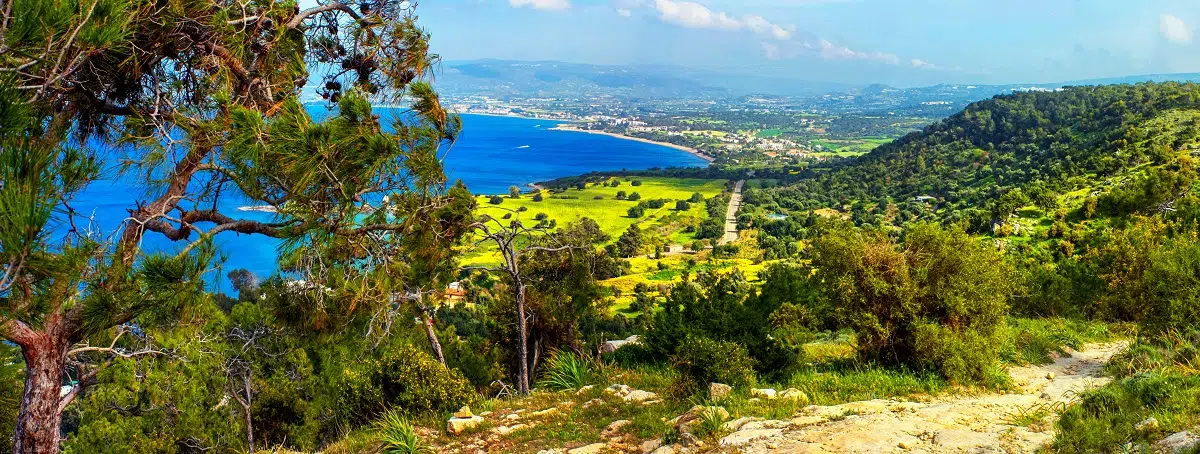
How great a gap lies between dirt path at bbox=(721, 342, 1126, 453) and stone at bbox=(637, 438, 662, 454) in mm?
557

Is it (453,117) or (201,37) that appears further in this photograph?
(453,117)

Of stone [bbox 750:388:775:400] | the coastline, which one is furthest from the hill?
the coastline

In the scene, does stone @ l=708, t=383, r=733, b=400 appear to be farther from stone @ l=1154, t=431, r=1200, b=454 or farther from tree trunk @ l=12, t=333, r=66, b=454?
tree trunk @ l=12, t=333, r=66, b=454

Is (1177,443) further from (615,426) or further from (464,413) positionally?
(464,413)

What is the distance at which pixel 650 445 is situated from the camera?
4.82 metres

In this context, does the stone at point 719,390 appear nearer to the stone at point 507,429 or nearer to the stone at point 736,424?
the stone at point 736,424

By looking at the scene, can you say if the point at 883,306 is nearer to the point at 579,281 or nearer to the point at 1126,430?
the point at 1126,430

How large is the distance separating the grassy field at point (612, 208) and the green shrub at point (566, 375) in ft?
135

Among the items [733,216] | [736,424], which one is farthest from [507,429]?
[733,216]

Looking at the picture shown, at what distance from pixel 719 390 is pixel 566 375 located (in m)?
2.15

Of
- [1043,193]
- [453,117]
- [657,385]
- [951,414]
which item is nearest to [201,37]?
[453,117]

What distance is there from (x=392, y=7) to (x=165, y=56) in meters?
1.69

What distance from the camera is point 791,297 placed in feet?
48.2

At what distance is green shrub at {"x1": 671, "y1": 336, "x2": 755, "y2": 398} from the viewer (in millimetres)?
5801
